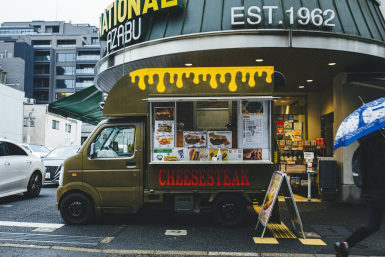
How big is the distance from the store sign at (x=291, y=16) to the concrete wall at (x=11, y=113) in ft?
120

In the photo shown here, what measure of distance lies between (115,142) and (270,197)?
10.6 feet

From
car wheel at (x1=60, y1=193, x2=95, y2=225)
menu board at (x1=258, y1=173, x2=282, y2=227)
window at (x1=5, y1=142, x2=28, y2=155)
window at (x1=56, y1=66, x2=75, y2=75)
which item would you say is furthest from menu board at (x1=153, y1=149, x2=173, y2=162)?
window at (x1=56, y1=66, x2=75, y2=75)

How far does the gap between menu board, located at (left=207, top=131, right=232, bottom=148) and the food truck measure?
2cm

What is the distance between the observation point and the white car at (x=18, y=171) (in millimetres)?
8798

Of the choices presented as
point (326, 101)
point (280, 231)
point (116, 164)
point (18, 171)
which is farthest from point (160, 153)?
point (326, 101)

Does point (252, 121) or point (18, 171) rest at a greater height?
point (252, 121)

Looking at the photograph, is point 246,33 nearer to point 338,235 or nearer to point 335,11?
point 335,11

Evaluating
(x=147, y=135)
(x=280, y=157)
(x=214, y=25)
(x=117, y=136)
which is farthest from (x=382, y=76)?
(x=117, y=136)

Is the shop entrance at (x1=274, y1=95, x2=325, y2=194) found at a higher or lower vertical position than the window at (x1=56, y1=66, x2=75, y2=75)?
lower

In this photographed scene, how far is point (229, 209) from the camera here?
6453 millimetres

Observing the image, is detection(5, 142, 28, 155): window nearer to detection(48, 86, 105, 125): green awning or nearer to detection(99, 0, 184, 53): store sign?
detection(48, 86, 105, 125): green awning

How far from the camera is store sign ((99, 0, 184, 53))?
8656 mm

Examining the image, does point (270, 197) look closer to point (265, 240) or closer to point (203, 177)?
point (265, 240)

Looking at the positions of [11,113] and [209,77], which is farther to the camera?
[11,113]
